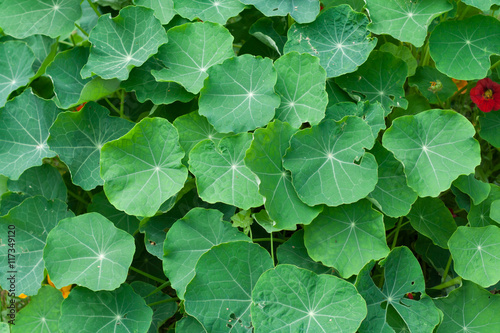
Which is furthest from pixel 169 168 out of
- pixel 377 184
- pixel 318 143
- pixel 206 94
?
pixel 377 184

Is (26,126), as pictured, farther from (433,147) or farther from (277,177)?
(433,147)

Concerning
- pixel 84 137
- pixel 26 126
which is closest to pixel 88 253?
pixel 84 137

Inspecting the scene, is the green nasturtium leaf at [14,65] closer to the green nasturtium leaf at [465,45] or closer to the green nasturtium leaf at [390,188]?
the green nasturtium leaf at [390,188]

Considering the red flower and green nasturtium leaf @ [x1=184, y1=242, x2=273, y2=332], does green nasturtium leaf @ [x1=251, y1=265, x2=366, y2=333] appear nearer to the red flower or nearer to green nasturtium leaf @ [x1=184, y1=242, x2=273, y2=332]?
green nasturtium leaf @ [x1=184, y1=242, x2=273, y2=332]

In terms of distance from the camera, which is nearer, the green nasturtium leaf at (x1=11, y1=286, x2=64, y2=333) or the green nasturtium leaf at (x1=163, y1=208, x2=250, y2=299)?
the green nasturtium leaf at (x1=163, y1=208, x2=250, y2=299)

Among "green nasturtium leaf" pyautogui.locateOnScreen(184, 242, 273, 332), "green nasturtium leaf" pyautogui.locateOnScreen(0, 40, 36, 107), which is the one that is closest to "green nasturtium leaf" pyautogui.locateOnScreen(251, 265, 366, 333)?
"green nasturtium leaf" pyautogui.locateOnScreen(184, 242, 273, 332)

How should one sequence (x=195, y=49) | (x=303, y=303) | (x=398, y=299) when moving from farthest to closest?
(x=195, y=49)
(x=398, y=299)
(x=303, y=303)

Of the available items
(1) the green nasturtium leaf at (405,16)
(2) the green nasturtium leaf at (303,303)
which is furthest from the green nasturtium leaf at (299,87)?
(2) the green nasturtium leaf at (303,303)
